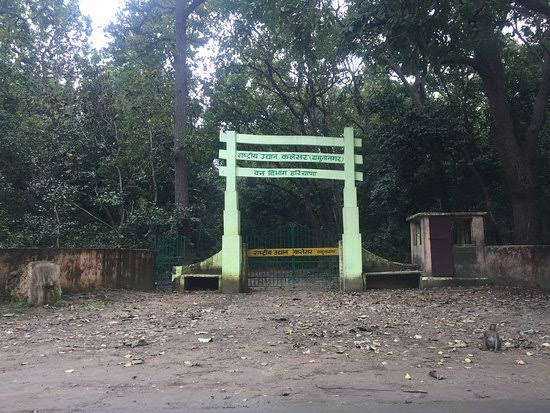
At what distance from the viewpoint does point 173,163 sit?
2123cm

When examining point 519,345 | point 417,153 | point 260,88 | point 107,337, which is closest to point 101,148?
point 260,88

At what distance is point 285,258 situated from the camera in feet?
54.4

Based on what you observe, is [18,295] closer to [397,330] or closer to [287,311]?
[287,311]

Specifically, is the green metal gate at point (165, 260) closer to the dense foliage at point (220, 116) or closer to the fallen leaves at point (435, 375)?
the dense foliage at point (220, 116)

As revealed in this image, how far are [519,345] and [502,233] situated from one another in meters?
12.4

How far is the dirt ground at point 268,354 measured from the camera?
5141mm

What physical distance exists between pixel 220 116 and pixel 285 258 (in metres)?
11.3

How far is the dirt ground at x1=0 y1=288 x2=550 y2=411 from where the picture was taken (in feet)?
16.9

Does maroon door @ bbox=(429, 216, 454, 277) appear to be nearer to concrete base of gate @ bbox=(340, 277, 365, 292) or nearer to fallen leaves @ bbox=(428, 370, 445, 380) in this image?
concrete base of gate @ bbox=(340, 277, 365, 292)

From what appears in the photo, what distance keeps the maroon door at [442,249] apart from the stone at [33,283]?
9.98 m

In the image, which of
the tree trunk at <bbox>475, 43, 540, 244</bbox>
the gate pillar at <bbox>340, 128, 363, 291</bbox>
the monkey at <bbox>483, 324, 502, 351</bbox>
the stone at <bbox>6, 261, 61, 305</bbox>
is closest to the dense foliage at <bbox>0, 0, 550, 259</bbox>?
the tree trunk at <bbox>475, 43, 540, 244</bbox>

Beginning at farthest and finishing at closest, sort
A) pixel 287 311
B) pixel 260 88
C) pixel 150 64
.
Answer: pixel 260 88
pixel 150 64
pixel 287 311

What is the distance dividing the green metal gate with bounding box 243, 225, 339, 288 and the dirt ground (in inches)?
173

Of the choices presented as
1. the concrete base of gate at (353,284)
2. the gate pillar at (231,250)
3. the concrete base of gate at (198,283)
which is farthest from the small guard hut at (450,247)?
the concrete base of gate at (198,283)
